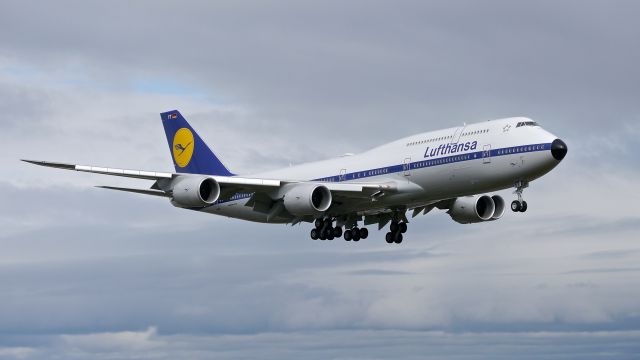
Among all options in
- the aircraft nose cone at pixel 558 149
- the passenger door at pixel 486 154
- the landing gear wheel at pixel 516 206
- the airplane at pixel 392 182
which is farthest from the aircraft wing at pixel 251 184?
the aircraft nose cone at pixel 558 149

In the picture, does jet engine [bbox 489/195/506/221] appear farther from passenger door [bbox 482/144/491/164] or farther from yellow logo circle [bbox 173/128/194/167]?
yellow logo circle [bbox 173/128/194/167]

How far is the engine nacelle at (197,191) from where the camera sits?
55812 millimetres

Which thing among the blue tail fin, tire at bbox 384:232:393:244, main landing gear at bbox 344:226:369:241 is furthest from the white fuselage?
the blue tail fin

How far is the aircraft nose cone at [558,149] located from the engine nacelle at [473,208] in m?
11.4

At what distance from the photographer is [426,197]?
184 ft

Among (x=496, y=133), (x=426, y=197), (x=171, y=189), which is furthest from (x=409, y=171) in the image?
(x=171, y=189)

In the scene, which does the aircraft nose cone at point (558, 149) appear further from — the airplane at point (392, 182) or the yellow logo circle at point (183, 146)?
the yellow logo circle at point (183, 146)

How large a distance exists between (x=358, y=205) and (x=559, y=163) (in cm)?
1176

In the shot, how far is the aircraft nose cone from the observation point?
170 ft

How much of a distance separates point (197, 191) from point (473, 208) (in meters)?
17.0

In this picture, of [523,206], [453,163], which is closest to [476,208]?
[453,163]

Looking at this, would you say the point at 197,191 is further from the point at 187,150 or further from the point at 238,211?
the point at 187,150

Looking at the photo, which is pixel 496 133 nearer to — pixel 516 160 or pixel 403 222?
pixel 516 160

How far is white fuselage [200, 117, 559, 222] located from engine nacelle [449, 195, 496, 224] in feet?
14.6
